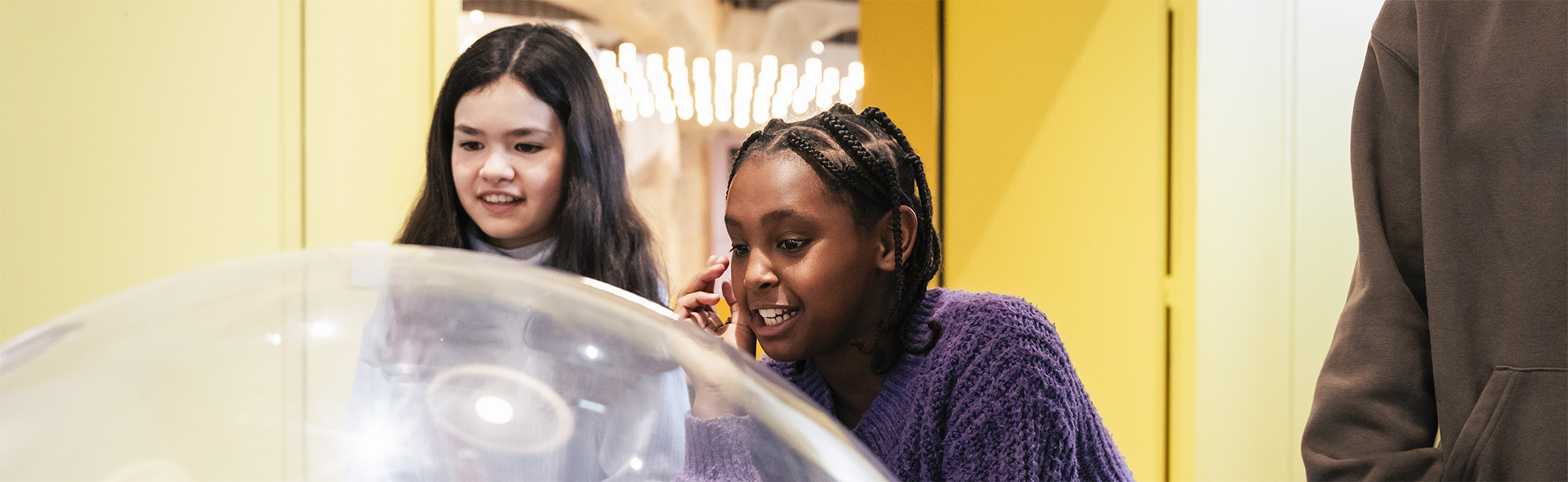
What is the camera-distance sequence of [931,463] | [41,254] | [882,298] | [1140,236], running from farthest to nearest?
[1140,236] → [41,254] → [882,298] → [931,463]

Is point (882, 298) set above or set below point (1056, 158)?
below

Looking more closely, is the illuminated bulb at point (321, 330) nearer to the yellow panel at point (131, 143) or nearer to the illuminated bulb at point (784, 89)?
the yellow panel at point (131, 143)

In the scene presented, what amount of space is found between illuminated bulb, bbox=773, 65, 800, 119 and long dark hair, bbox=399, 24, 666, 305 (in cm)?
110

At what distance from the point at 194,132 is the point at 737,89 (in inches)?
45.7

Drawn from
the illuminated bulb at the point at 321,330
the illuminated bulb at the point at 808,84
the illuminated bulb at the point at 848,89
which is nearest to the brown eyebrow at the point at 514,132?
the illuminated bulb at the point at 321,330

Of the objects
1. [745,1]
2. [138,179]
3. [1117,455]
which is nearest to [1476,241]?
[1117,455]

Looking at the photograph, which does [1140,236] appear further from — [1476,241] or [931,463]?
[931,463]

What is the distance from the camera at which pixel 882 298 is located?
0.83 metres

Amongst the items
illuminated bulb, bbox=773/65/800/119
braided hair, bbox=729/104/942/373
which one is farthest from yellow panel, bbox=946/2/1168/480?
braided hair, bbox=729/104/942/373

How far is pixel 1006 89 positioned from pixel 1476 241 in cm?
112

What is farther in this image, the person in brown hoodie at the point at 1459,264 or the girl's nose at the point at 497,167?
the girl's nose at the point at 497,167

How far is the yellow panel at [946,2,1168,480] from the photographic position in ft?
4.88

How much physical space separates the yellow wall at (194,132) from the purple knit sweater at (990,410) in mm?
928

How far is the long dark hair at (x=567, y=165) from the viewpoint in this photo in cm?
103
